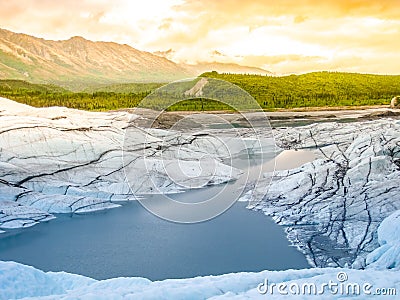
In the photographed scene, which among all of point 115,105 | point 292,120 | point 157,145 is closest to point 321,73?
point 292,120

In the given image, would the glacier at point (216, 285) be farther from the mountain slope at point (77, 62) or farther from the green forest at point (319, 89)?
the mountain slope at point (77, 62)

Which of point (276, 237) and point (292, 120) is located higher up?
point (292, 120)

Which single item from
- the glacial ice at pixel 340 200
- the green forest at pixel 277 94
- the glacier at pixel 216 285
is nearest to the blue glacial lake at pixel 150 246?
the glacial ice at pixel 340 200

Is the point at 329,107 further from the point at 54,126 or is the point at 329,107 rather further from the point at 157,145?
the point at 54,126

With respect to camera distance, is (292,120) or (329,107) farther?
(329,107)

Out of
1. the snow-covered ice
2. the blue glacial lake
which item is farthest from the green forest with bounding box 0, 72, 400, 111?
the blue glacial lake

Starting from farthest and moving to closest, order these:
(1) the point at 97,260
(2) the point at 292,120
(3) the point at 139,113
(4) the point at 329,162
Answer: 1. (2) the point at 292,120
2. (3) the point at 139,113
3. (4) the point at 329,162
4. (1) the point at 97,260

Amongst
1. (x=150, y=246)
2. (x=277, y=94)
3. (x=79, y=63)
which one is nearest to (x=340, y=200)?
(x=150, y=246)
